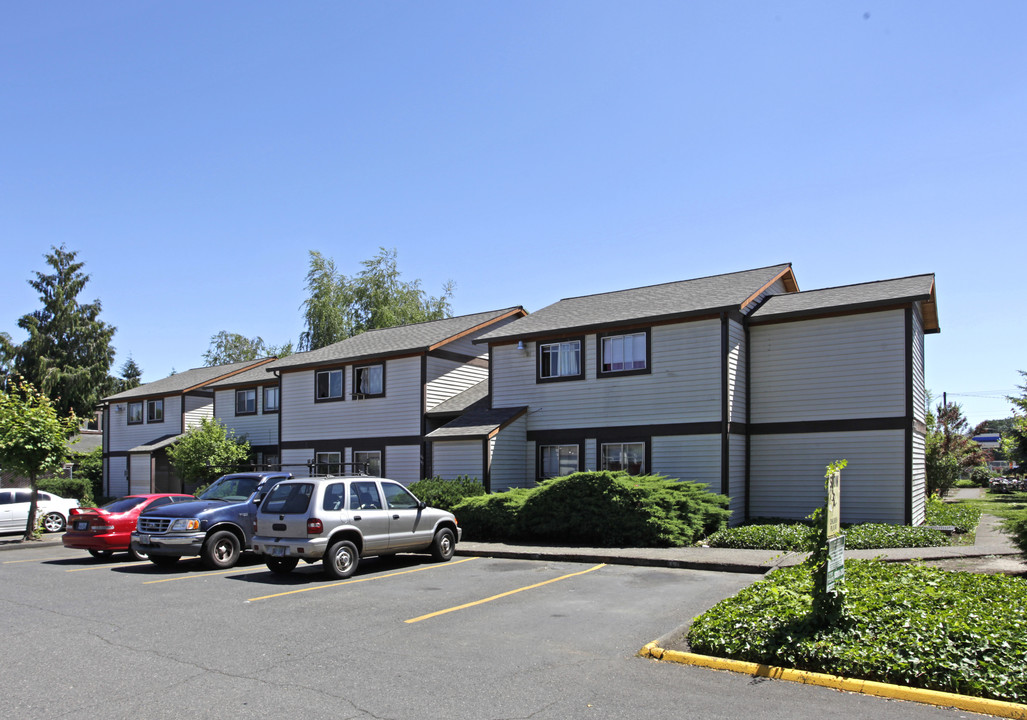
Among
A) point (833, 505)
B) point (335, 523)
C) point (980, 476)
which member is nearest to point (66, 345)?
point (335, 523)

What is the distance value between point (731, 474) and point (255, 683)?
14.9m

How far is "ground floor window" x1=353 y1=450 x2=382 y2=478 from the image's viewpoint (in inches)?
1048

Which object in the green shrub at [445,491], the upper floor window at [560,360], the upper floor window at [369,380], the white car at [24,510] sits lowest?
the white car at [24,510]

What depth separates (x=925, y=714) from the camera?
5.83 meters

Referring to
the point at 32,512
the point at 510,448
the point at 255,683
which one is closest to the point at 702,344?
the point at 510,448

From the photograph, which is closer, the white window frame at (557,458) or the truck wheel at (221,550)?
the truck wheel at (221,550)

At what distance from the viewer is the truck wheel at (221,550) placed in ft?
47.5

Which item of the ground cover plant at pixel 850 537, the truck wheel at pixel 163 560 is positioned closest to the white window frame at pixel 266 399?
the truck wheel at pixel 163 560

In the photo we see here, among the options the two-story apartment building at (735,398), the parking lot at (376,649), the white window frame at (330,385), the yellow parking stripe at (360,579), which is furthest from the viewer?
the white window frame at (330,385)

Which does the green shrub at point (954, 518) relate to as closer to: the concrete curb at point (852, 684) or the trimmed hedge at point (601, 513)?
the trimmed hedge at point (601, 513)

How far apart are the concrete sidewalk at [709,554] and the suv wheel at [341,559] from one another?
3.64 metres

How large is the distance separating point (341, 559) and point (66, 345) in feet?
169

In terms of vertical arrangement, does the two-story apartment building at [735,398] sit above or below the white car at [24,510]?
above

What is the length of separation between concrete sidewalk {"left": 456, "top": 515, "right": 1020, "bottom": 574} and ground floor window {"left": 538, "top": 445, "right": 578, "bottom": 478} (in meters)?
5.28
